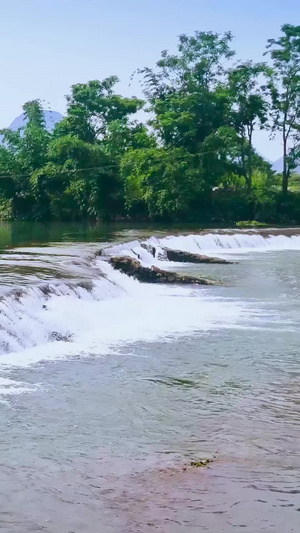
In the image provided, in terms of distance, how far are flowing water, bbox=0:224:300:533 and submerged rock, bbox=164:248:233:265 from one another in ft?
21.1

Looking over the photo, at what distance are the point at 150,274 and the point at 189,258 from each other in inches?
226

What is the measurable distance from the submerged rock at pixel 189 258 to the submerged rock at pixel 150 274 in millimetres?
4682

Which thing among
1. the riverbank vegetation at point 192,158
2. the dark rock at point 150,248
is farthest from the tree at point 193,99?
A: the dark rock at point 150,248

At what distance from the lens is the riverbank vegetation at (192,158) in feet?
147

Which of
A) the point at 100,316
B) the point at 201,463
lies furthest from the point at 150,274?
the point at 201,463

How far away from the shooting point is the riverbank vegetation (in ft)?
147

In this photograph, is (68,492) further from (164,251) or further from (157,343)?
(164,251)

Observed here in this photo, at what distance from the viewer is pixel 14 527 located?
575cm

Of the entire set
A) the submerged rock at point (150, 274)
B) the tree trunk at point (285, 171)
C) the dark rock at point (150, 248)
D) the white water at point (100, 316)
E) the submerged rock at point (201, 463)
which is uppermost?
the tree trunk at point (285, 171)

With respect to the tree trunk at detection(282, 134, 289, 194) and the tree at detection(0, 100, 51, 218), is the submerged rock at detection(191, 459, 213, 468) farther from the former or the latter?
the tree at detection(0, 100, 51, 218)

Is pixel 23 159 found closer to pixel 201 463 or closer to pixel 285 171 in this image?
pixel 285 171

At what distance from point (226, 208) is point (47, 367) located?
36.4m

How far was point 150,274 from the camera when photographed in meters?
19.8

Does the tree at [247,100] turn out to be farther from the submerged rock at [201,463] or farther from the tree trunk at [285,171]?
the submerged rock at [201,463]
